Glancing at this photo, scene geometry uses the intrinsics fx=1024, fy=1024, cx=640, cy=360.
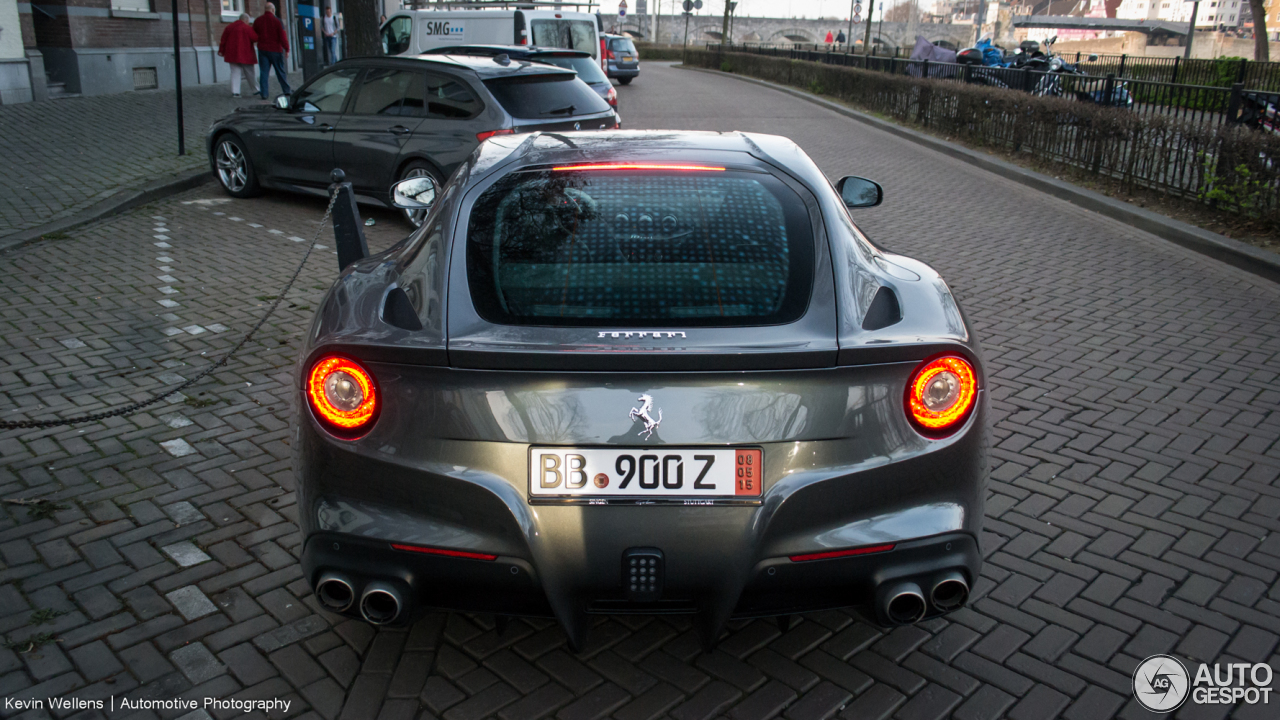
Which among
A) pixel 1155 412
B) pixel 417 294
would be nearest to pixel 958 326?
pixel 417 294

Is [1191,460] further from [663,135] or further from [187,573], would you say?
[187,573]

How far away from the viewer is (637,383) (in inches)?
96.3

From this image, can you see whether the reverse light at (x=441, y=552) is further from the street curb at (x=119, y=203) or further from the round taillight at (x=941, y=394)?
the street curb at (x=119, y=203)

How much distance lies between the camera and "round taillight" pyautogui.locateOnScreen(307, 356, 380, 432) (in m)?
2.60

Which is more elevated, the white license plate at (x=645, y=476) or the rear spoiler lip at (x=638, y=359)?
the rear spoiler lip at (x=638, y=359)

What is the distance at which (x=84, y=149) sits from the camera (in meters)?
12.4

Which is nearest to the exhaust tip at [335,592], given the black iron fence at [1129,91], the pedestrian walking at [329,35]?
the black iron fence at [1129,91]

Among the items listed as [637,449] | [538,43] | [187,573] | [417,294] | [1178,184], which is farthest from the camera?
[538,43]

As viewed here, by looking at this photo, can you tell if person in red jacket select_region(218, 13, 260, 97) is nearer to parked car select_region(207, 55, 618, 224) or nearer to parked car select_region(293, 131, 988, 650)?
parked car select_region(207, 55, 618, 224)

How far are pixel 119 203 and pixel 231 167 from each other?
56.7 inches

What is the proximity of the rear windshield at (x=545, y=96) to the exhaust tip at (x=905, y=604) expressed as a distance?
7429 millimetres

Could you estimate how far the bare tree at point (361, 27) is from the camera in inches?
597

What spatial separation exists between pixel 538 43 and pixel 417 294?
20404 millimetres

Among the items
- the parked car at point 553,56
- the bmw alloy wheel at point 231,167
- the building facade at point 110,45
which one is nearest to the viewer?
the bmw alloy wheel at point 231,167
